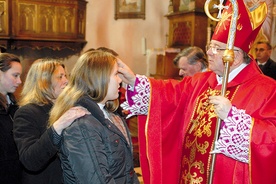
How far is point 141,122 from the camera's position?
2.47 meters

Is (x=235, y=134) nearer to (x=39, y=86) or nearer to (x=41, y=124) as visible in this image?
(x=41, y=124)

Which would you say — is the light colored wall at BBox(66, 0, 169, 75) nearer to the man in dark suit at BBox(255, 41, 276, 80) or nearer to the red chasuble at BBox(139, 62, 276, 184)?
the man in dark suit at BBox(255, 41, 276, 80)

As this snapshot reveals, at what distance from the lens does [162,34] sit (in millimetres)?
9297

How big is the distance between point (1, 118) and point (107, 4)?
7003 millimetres

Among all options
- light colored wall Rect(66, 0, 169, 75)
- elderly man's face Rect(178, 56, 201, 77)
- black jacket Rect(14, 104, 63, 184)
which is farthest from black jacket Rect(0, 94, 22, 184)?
light colored wall Rect(66, 0, 169, 75)

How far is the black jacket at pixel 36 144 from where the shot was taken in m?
1.77

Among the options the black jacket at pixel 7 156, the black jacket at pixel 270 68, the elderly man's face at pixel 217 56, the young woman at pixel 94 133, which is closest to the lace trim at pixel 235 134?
the elderly man's face at pixel 217 56

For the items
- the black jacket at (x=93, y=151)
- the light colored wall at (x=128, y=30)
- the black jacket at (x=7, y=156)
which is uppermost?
the light colored wall at (x=128, y=30)

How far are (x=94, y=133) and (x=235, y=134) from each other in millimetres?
770

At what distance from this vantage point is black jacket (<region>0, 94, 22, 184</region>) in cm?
225

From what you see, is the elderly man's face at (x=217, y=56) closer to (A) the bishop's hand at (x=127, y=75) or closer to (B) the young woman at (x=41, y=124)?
(A) the bishop's hand at (x=127, y=75)

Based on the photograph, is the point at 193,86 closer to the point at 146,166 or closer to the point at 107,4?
the point at 146,166

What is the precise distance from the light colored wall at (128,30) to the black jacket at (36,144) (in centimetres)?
681

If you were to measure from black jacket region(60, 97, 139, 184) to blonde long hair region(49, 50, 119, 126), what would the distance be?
0.19 ft
